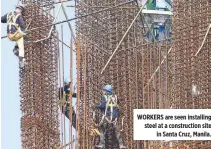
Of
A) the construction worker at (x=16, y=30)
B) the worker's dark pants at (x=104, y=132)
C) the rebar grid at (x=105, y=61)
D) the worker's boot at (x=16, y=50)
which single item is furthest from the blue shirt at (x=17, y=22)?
the worker's dark pants at (x=104, y=132)

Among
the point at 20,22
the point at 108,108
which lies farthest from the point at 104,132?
the point at 20,22

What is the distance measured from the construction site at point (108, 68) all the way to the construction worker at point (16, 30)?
1.16 feet

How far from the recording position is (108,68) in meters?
31.5

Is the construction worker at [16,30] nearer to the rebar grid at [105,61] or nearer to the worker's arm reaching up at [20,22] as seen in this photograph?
the worker's arm reaching up at [20,22]

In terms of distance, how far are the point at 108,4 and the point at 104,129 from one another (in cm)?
490

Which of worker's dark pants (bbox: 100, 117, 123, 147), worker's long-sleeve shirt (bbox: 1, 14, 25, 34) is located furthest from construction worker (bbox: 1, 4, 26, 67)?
worker's dark pants (bbox: 100, 117, 123, 147)

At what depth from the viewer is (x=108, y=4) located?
32.7 m

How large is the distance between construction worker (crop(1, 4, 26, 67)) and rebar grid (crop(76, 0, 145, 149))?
5.62ft

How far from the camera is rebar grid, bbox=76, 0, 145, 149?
30.8m

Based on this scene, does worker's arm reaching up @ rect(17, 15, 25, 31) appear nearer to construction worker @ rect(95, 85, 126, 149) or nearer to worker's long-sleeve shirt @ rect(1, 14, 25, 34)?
worker's long-sleeve shirt @ rect(1, 14, 25, 34)

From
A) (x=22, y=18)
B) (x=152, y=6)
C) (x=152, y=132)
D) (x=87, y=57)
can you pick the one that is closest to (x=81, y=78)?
(x=87, y=57)

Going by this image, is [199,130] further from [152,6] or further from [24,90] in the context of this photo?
[152,6]

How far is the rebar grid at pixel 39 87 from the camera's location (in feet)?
94.1

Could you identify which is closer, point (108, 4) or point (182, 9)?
point (182, 9)
